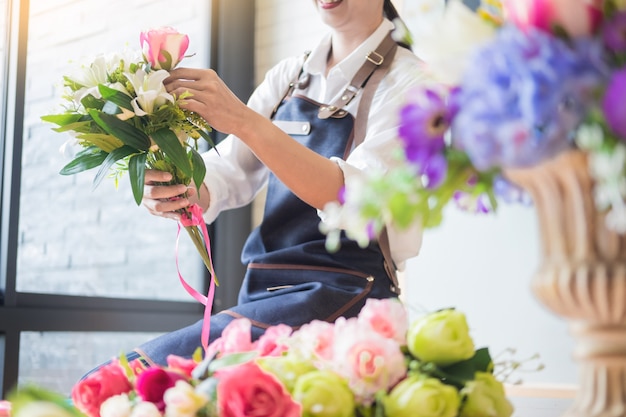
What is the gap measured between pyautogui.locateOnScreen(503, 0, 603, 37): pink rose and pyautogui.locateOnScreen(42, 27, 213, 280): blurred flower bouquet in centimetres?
98

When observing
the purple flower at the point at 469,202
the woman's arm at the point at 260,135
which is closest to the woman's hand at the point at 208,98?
the woman's arm at the point at 260,135

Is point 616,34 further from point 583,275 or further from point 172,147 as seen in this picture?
point 172,147

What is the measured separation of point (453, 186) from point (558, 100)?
126 mm

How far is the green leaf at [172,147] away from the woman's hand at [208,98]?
0.07 metres

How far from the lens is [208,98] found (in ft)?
5.31

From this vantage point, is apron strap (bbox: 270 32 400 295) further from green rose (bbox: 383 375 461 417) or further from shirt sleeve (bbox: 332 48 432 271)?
green rose (bbox: 383 375 461 417)

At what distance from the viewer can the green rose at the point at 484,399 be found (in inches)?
30.9

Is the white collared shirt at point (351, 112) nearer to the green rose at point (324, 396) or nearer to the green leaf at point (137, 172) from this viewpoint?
the green leaf at point (137, 172)

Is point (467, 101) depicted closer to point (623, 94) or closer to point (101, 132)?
point (623, 94)

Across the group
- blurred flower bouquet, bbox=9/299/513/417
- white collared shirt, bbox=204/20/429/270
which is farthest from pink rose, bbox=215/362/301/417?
white collared shirt, bbox=204/20/429/270

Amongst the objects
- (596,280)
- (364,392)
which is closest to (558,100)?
(596,280)

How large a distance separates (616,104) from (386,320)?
37 centimetres

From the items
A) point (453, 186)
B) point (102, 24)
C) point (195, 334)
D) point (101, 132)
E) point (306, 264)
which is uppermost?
point (102, 24)

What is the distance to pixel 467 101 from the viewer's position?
630 millimetres
